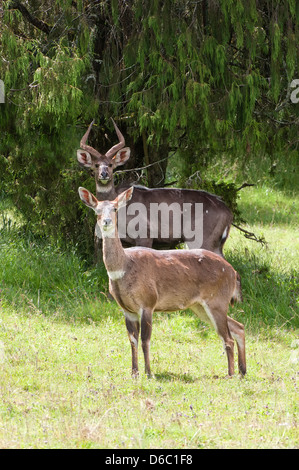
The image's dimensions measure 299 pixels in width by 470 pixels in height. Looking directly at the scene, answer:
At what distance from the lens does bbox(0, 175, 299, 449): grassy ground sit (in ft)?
17.5

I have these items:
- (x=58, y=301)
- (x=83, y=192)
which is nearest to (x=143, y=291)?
(x=83, y=192)

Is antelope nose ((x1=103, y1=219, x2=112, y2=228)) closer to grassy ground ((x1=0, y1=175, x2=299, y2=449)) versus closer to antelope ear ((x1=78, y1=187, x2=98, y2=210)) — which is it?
antelope ear ((x1=78, y1=187, x2=98, y2=210))

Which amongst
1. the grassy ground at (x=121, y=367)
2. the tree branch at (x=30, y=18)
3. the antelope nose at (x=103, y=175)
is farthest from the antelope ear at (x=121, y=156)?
the tree branch at (x=30, y=18)

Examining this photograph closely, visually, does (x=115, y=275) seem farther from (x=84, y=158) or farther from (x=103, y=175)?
(x=84, y=158)

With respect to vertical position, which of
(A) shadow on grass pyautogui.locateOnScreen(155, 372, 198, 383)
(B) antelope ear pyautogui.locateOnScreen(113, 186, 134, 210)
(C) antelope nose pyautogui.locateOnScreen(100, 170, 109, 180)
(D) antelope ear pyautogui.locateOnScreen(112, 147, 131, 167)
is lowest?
(A) shadow on grass pyautogui.locateOnScreen(155, 372, 198, 383)

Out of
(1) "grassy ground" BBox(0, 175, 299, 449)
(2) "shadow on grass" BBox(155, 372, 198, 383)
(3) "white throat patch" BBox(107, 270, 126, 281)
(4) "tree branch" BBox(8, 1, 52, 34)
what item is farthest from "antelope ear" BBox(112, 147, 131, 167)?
(2) "shadow on grass" BBox(155, 372, 198, 383)

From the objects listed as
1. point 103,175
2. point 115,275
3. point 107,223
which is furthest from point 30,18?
point 115,275

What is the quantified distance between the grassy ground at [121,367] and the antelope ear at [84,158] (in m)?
1.39

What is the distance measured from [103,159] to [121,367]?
3.52m

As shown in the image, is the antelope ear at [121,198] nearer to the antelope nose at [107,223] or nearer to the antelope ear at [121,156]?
the antelope nose at [107,223]

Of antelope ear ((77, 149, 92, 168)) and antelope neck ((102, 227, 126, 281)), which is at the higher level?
antelope ear ((77, 149, 92, 168))

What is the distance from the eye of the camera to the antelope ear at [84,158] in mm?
9750

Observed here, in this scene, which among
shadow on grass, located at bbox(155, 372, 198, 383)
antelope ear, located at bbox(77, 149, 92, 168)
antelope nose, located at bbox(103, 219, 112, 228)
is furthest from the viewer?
antelope ear, located at bbox(77, 149, 92, 168)

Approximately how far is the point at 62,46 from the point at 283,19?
275 cm
